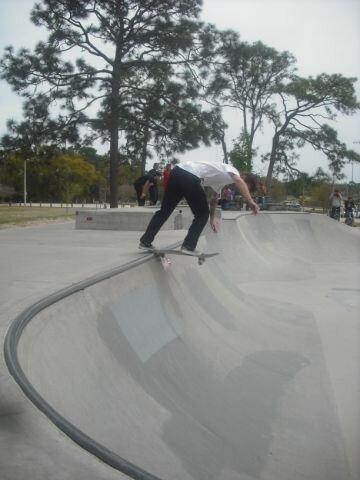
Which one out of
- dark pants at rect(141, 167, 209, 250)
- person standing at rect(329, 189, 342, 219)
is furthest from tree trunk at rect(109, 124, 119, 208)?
dark pants at rect(141, 167, 209, 250)

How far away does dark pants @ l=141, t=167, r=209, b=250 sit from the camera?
499 cm

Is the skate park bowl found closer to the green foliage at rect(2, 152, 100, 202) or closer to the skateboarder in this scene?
the skateboarder

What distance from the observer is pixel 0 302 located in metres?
3.30

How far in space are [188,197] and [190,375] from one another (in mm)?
1891

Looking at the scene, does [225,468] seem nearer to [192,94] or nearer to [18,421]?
[18,421]

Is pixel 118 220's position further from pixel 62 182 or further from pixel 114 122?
pixel 62 182

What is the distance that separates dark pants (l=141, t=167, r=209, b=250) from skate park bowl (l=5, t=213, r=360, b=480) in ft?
1.67

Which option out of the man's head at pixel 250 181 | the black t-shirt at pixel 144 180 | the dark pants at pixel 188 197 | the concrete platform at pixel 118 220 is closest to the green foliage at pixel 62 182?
the black t-shirt at pixel 144 180

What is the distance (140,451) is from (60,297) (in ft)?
4.86

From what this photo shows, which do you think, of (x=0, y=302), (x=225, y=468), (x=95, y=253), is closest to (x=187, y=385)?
(x=225, y=468)

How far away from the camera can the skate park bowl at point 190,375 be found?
2291mm

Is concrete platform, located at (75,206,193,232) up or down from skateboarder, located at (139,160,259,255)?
down

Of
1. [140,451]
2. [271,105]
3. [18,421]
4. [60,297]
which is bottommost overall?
[140,451]

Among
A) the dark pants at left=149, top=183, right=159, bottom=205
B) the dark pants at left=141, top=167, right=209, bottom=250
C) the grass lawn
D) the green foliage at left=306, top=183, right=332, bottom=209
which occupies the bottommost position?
the grass lawn
